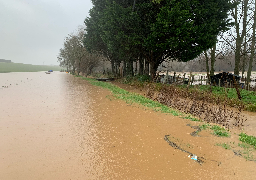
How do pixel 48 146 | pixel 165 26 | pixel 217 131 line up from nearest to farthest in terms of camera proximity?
pixel 48 146 → pixel 217 131 → pixel 165 26

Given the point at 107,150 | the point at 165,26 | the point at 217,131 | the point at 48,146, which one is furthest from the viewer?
the point at 165,26

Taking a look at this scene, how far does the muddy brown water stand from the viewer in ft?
13.8

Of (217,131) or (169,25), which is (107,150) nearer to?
(217,131)

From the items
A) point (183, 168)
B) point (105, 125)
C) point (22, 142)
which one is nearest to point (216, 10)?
point (105, 125)

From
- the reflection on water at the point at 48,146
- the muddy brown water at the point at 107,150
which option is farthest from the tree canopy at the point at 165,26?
the reflection on water at the point at 48,146

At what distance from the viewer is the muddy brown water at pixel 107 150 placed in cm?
420

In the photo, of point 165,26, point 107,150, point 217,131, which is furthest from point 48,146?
point 165,26

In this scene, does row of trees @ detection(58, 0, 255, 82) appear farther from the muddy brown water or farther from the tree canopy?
the muddy brown water

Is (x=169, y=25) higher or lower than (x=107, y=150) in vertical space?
higher

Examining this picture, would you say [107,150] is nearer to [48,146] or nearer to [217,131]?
[48,146]

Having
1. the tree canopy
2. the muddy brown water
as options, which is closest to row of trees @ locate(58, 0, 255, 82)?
the tree canopy

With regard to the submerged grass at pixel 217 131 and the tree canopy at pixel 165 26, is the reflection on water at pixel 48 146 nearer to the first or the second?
the submerged grass at pixel 217 131

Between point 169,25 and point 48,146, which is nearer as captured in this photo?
point 48,146

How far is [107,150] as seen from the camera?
5.23 metres
